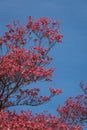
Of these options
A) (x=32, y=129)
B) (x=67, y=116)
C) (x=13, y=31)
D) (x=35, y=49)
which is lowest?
(x=32, y=129)

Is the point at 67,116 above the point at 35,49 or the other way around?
the other way around

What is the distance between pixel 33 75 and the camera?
16.6m

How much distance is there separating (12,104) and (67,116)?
5711mm

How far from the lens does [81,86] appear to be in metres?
25.7

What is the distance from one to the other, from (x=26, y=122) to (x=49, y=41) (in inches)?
191

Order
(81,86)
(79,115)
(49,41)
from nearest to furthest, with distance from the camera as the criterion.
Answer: (49,41)
(79,115)
(81,86)

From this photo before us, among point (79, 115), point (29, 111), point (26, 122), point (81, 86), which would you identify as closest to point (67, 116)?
point (79, 115)

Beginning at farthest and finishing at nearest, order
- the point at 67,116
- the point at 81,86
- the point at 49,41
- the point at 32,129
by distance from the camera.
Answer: the point at 81,86, the point at 67,116, the point at 49,41, the point at 32,129

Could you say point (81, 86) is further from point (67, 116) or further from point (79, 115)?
point (67, 116)

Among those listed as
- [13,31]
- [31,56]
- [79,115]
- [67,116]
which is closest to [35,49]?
[31,56]

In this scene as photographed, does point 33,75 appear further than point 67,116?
No

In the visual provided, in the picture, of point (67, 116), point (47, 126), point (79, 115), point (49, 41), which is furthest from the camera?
point (79, 115)

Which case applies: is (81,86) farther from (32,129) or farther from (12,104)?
(32,129)

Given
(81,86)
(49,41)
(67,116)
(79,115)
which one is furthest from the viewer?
(81,86)
